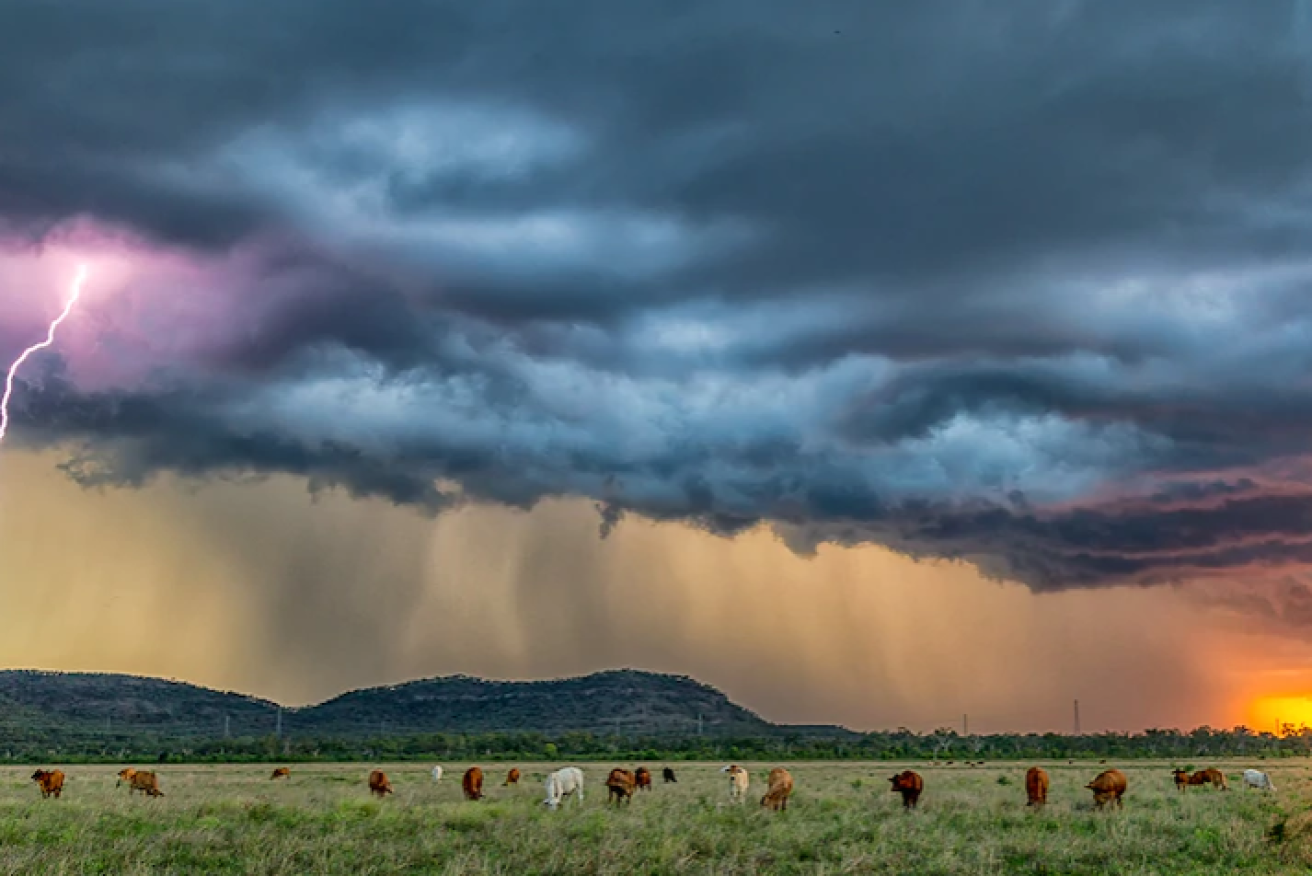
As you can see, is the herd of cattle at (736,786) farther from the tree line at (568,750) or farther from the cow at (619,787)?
the tree line at (568,750)

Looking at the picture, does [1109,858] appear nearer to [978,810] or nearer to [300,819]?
[978,810]

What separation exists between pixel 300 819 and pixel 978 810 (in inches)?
744

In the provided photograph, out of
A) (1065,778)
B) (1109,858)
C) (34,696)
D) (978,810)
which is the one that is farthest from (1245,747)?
(34,696)

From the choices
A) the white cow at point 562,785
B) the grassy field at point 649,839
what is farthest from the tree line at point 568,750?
the grassy field at point 649,839

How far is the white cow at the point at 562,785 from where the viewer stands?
129 feet

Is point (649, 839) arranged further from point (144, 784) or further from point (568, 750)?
point (568, 750)

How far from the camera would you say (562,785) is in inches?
1629

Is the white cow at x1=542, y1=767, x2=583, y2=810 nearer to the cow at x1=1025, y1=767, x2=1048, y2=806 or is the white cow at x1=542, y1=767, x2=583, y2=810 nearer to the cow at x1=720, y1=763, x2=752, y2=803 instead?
the cow at x1=720, y1=763, x2=752, y2=803

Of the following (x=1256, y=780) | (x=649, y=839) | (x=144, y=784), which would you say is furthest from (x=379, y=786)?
(x=1256, y=780)

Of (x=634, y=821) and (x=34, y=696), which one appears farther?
(x=34, y=696)

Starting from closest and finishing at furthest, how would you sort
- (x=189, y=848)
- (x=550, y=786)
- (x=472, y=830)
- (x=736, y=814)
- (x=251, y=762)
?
(x=189, y=848) < (x=472, y=830) < (x=736, y=814) < (x=550, y=786) < (x=251, y=762)

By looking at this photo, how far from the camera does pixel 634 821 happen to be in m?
29.4

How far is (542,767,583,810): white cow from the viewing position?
39.2 meters

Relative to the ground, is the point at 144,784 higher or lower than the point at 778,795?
lower
